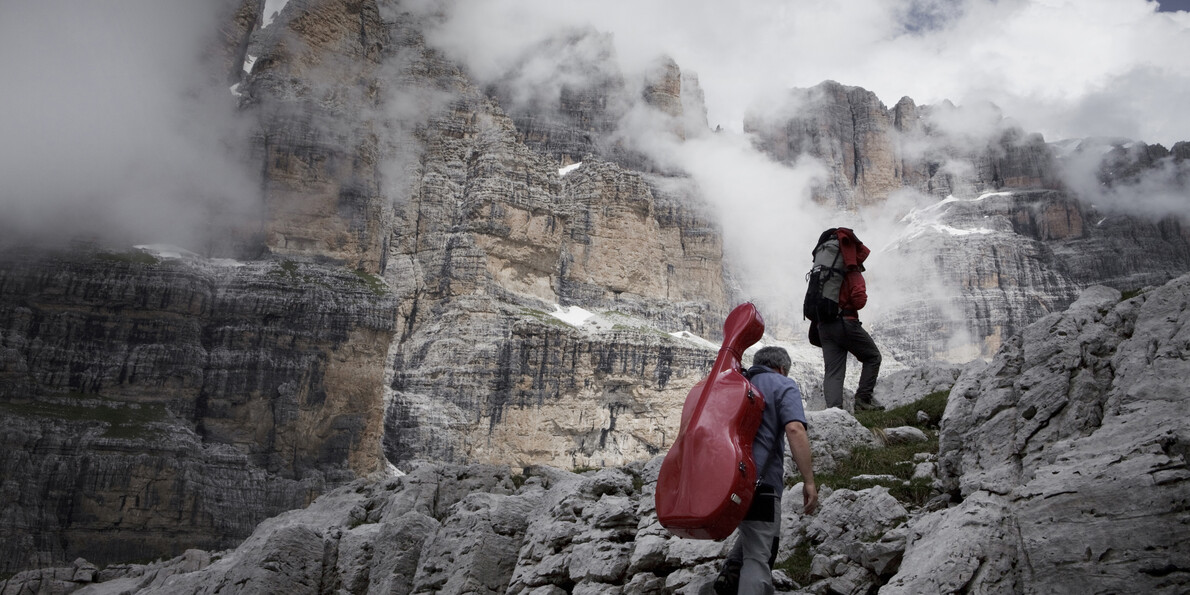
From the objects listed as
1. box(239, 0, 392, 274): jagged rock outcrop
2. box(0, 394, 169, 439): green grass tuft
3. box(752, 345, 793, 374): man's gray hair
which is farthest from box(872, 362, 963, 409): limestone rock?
box(239, 0, 392, 274): jagged rock outcrop

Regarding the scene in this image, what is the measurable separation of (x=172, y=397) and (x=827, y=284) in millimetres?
73845

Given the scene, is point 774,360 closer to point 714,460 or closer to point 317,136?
point 714,460

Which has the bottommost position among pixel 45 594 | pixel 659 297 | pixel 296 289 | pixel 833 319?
pixel 45 594

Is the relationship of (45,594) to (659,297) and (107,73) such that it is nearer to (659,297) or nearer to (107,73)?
(107,73)

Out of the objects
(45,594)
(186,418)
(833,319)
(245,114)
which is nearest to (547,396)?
(186,418)

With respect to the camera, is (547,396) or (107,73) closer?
(107,73)

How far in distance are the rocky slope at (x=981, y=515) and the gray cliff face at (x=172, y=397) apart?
6109 cm

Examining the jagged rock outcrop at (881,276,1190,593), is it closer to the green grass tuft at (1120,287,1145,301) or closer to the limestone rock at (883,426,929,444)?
the green grass tuft at (1120,287,1145,301)

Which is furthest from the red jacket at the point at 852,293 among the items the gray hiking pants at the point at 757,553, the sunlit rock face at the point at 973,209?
the sunlit rock face at the point at 973,209

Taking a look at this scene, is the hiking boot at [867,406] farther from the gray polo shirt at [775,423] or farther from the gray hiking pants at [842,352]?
the gray polo shirt at [775,423]

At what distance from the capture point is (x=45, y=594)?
24.9 m

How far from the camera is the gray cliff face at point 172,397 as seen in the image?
63.8 meters

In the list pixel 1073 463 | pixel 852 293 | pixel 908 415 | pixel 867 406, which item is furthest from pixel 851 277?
pixel 1073 463

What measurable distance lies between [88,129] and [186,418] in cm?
3266
